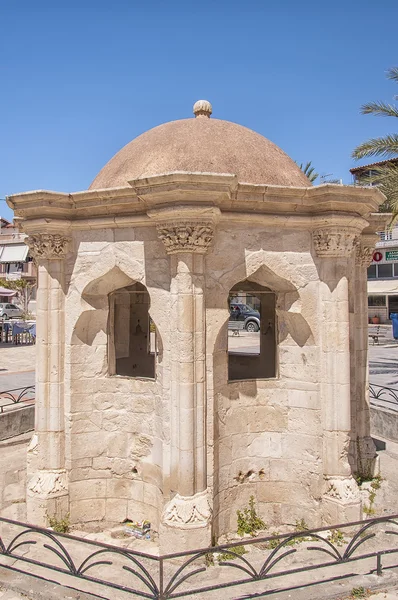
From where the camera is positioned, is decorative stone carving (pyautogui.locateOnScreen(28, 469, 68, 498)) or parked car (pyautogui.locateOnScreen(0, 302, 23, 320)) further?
parked car (pyautogui.locateOnScreen(0, 302, 23, 320))

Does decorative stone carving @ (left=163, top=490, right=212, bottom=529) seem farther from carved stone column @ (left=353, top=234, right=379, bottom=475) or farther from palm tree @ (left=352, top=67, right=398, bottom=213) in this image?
palm tree @ (left=352, top=67, right=398, bottom=213)

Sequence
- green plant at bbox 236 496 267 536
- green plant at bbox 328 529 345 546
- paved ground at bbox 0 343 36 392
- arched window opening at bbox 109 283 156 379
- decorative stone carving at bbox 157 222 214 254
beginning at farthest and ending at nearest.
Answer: paved ground at bbox 0 343 36 392 → arched window opening at bbox 109 283 156 379 → green plant at bbox 236 496 267 536 → green plant at bbox 328 529 345 546 → decorative stone carving at bbox 157 222 214 254

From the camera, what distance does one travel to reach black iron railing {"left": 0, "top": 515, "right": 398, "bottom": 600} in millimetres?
4664

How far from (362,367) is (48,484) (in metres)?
5.33

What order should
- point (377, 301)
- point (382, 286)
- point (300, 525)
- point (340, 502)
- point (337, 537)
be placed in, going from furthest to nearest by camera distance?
point (377, 301) < point (382, 286) < point (300, 525) < point (340, 502) < point (337, 537)

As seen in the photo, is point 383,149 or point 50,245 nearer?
point 50,245

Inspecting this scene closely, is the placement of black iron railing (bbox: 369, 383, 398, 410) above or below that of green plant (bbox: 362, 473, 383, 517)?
above

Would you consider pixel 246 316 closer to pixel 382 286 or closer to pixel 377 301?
pixel 382 286

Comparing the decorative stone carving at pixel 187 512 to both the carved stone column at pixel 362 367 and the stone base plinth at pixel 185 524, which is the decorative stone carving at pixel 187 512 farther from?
the carved stone column at pixel 362 367

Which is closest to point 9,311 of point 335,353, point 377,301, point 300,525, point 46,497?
point 377,301

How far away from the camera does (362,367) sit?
26.7 feet

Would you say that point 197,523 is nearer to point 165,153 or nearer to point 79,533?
point 79,533

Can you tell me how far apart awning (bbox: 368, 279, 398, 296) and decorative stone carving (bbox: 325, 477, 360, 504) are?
A: 3068 cm

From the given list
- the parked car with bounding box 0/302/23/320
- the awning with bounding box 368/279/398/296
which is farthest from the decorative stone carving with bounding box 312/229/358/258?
the parked car with bounding box 0/302/23/320
